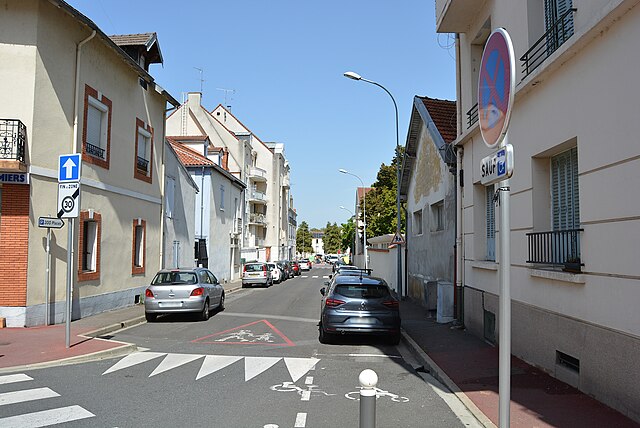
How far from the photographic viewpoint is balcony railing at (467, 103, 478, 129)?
37.6 ft

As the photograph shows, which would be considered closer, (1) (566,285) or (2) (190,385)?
(1) (566,285)

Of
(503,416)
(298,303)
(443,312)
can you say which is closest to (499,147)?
(503,416)

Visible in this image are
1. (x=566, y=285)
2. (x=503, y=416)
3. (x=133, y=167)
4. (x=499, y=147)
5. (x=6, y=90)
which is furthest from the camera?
(x=133, y=167)

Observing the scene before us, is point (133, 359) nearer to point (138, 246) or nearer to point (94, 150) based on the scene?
point (94, 150)

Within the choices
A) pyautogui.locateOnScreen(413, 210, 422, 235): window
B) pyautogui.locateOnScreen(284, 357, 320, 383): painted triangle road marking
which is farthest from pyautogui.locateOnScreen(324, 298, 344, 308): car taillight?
pyautogui.locateOnScreen(413, 210, 422, 235): window

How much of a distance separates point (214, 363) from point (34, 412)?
348 cm

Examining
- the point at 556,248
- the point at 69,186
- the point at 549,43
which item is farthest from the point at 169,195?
the point at 556,248

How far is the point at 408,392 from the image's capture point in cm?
750

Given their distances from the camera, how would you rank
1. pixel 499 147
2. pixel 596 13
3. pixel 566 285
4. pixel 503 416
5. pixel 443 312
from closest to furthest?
pixel 503 416
pixel 499 147
pixel 596 13
pixel 566 285
pixel 443 312

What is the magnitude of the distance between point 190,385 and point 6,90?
9.06 meters

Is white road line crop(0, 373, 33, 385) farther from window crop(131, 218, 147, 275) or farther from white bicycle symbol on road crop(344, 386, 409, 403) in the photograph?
window crop(131, 218, 147, 275)

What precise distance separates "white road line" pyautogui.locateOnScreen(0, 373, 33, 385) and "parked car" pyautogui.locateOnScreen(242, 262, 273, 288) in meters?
24.4

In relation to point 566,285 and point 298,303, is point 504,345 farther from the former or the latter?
point 298,303

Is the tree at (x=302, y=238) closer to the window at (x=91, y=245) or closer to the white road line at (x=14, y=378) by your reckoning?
the window at (x=91, y=245)
